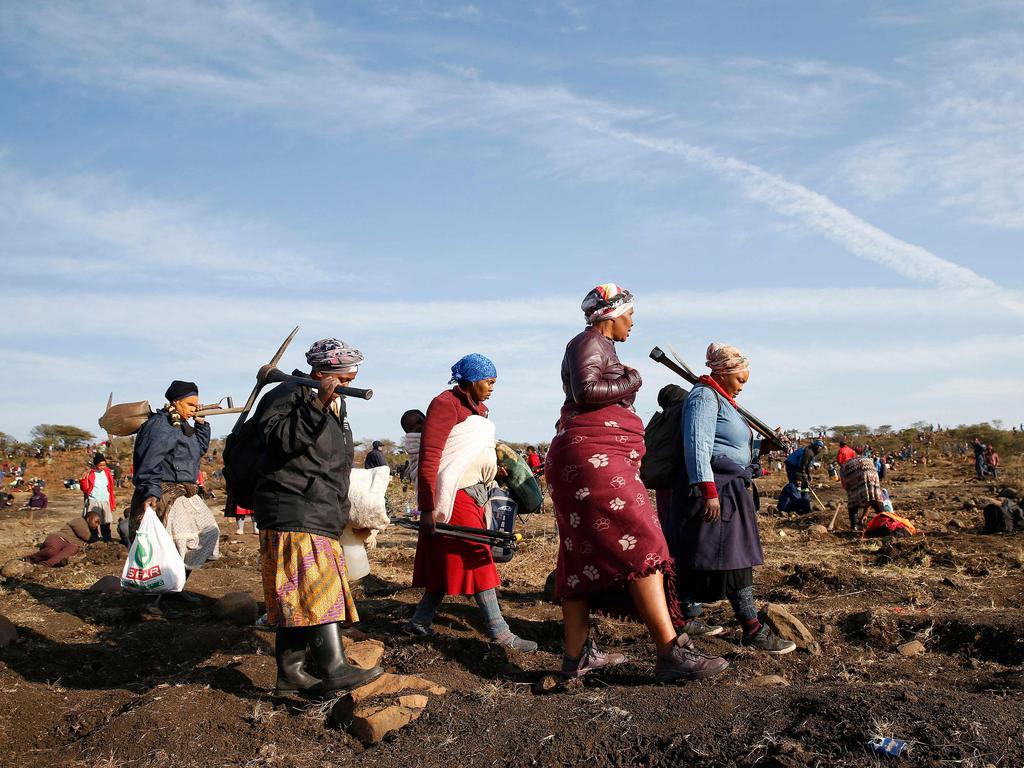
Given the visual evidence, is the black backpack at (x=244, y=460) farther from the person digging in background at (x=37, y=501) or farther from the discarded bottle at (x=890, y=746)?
the person digging in background at (x=37, y=501)

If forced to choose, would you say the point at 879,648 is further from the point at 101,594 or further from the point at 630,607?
the point at 101,594

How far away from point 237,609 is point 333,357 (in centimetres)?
314

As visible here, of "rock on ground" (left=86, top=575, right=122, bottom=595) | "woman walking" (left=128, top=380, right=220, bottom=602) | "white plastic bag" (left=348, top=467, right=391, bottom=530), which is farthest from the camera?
"rock on ground" (left=86, top=575, right=122, bottom=595)

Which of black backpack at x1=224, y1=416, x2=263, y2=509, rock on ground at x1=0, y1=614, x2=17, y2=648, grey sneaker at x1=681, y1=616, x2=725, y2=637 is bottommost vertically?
rock on ground at x1=0, y1=614, x2=17, y2=648

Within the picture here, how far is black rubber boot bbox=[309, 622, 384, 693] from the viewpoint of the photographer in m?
4.09

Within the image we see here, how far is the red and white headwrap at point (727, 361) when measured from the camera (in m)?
5.27

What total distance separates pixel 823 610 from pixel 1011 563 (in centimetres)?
308

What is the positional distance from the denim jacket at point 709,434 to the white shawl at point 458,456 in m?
1.18

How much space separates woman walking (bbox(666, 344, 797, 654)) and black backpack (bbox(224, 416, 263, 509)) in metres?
2.31

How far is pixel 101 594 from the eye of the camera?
7.71 meters

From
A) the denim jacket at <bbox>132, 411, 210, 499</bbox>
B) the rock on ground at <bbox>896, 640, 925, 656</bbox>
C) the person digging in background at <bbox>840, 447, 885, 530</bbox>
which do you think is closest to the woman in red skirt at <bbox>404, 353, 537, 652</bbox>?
the rock on ground at <bbox>896, 640, 925, 656</bbox>

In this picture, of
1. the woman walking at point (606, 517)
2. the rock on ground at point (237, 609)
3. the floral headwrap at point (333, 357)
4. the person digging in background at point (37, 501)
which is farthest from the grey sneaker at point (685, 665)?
the person digging in background at point (37, 501)

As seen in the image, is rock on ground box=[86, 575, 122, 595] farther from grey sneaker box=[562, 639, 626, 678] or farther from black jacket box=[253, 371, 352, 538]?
grey sneaker box=[562, 639, 626, 678]

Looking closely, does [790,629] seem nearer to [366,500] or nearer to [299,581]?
[366,500]
